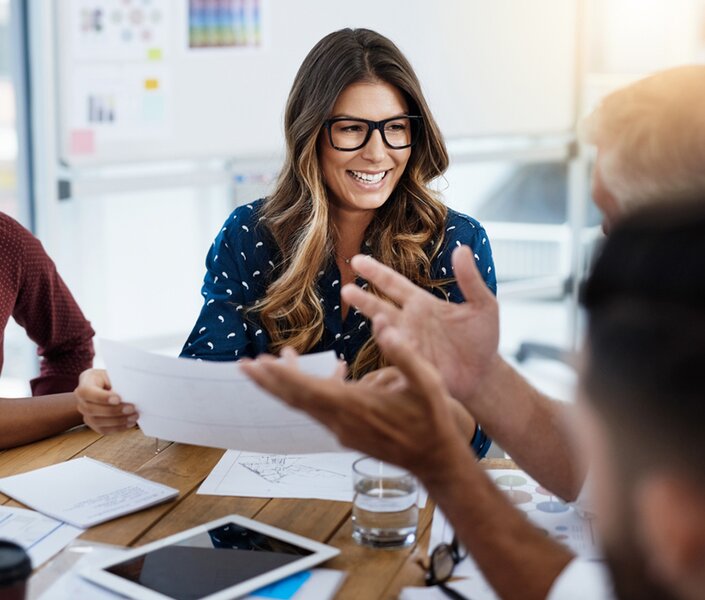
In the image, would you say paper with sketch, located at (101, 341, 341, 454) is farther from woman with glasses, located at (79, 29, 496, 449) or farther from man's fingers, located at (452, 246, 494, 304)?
woman with glasses, located at (79, 29, 496, 449)

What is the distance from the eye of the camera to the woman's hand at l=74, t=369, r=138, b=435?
1575mm

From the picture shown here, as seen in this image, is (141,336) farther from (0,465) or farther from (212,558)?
(212,558)

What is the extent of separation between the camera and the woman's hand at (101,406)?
158cm

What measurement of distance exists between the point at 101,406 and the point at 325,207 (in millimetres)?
753

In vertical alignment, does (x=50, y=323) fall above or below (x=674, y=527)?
below

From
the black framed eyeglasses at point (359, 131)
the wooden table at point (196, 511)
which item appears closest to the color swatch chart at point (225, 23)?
the black framed eyeglasses at point (359, 131)

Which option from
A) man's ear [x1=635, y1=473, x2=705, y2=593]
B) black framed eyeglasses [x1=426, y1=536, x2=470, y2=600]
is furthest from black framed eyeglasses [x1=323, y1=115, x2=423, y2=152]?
man's ear [x1=635, y1=473, x2=705, y2=593]

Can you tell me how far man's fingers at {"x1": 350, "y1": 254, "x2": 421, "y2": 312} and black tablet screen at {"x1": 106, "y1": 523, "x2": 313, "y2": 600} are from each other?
380 millimetres

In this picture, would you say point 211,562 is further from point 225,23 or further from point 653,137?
point 225,23

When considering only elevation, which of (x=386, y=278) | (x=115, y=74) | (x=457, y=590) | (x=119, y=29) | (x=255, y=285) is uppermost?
(x=119, y=29)

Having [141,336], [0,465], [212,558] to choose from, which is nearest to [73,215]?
[141,336]

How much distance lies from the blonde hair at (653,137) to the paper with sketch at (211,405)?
532 mm

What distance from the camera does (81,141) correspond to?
11.0 ft

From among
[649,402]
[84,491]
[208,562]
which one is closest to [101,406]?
[84,491]
